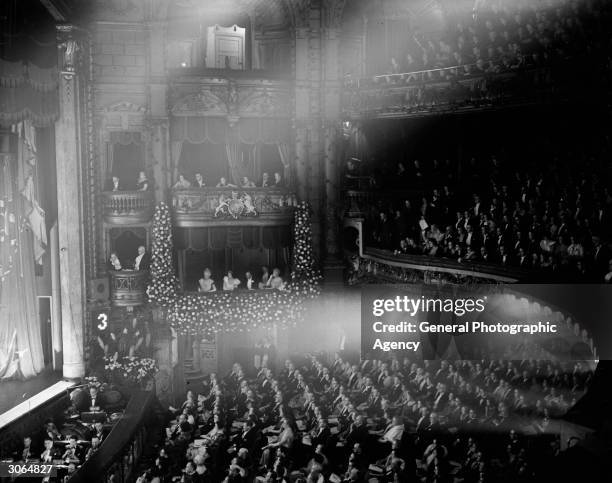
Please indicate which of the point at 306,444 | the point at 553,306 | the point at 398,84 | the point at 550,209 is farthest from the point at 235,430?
the point at 398,84

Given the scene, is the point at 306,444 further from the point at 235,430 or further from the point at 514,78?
the point at 514,78

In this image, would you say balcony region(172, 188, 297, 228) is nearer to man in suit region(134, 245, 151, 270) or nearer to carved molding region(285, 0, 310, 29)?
man in suit region(134, 245, 151, 270)

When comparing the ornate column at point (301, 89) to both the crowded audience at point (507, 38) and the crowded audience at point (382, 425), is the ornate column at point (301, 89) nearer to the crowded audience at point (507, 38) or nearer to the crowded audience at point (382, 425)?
the crowded audience at point (507, 38)

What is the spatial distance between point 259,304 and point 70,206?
629cm

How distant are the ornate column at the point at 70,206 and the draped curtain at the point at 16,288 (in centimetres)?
89

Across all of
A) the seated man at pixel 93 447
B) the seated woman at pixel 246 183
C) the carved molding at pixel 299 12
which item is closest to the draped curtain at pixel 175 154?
the seated woman at pixel 246 183

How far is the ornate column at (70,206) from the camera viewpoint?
21.6 m

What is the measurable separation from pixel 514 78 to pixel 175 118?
1024cm

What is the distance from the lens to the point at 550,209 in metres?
19.1

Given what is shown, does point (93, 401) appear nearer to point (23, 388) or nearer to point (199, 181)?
point (23, 388)

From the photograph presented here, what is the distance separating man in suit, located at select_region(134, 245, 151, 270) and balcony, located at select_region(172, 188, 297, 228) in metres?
1.30

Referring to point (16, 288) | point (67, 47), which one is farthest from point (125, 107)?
point (16, 288)

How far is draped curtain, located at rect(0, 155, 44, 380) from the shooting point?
20.3m

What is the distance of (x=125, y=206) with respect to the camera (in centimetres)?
2277
